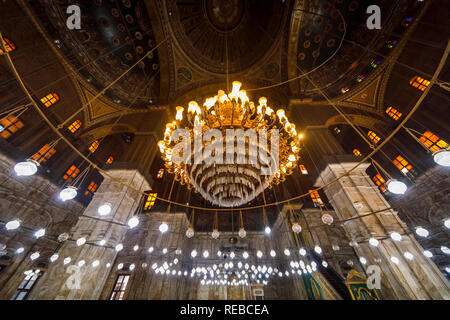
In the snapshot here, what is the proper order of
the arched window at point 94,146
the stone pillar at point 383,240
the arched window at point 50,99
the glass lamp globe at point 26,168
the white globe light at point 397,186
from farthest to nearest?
1. the arched window at point 94,146
2. the arched window at point 50,99
3. the stone pillar at point 383,240
4. the white globe light at point 397,186
5. the glass lamp globe at point 26,168

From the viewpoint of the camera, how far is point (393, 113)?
796cm

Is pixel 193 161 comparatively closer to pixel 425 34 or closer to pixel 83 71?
pixel 83 71

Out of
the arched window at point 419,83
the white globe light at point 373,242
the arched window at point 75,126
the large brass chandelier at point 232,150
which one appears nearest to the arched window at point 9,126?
the arched window at point 75,126

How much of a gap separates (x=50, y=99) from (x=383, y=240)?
45.7 feet

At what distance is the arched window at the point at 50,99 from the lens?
7.78 meters

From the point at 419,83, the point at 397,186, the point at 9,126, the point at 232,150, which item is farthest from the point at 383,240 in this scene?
the point at 9,126

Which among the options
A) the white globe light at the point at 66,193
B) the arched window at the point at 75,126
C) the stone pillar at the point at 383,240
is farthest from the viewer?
the arched window at the point at 75,126

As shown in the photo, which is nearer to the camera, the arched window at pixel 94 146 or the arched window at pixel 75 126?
the arched window at pixel 75 126

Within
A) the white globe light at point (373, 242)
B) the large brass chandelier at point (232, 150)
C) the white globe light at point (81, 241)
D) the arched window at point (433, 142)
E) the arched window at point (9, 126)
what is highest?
the arched window at point (9, 126)

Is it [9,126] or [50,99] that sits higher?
[50,99]

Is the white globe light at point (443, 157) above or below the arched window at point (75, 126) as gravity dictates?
below

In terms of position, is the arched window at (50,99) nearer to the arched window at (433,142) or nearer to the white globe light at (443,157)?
the white globe light at (443,157)

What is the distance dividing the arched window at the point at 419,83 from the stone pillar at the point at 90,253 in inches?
501

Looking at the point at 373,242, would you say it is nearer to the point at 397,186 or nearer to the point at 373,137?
the point at 397,186
